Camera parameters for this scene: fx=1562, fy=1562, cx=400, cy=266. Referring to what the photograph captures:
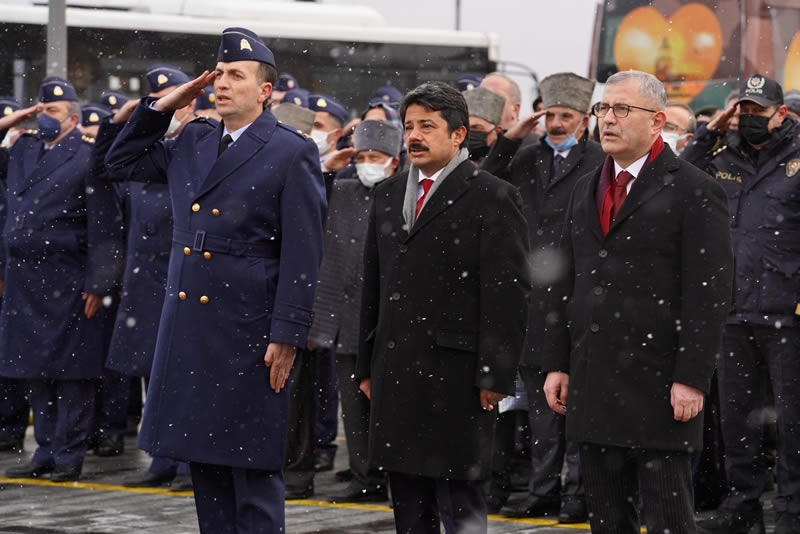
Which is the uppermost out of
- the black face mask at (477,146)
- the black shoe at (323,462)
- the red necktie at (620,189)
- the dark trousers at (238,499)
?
the red necktie at (620,189)

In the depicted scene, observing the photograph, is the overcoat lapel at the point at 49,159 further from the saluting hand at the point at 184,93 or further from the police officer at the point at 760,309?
the police officer at the point at 760,309

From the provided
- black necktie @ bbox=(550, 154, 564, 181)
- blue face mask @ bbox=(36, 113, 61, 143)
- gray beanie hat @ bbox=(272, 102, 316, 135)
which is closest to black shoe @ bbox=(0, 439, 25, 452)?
blue face mask @ bbox=(36, 113, 61, 143)

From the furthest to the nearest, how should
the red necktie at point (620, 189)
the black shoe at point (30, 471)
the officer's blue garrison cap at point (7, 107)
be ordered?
the officer's blue garrison cap at point (7, 107), the black shoe at point (30, 471), the red necktie at point (620, 189)

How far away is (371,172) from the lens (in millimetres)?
9156

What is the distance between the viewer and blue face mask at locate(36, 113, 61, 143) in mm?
9852

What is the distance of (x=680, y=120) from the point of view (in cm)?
1011

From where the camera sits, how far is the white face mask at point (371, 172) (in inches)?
360

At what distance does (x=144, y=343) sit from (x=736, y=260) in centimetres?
378

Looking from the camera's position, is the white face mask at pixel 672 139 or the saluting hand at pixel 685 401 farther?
the white face mask at pixel 672 139

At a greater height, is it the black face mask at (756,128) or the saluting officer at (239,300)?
the black face mask at (756,128)

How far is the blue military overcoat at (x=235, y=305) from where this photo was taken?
6.04 meters

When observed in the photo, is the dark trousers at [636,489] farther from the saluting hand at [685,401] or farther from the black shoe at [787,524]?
the black shoe at [787,524]

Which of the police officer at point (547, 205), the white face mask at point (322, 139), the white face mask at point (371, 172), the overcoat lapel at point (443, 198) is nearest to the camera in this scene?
the overcoat lapel at point (443, 198)

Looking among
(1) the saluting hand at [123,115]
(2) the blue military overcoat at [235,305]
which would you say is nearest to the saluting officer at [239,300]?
(2) the blue military overcoat at [235,305]
